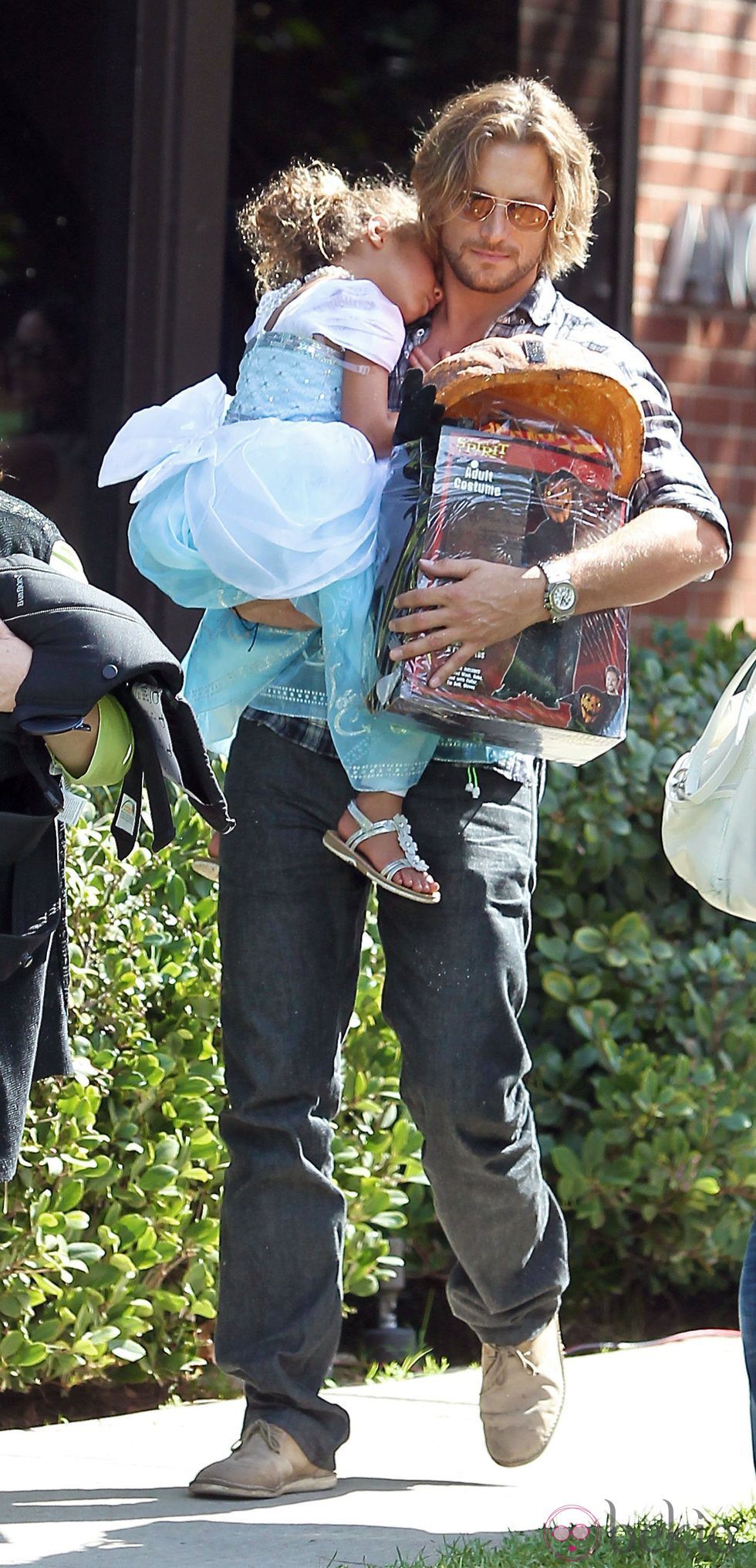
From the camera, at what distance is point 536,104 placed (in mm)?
3312

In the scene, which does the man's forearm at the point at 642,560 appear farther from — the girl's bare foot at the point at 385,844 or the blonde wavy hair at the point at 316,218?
the blonde wavy hair at the point at 316,218

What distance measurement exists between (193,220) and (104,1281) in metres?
3.04

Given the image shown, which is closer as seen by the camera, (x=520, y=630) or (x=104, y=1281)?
(x=520, y=630)

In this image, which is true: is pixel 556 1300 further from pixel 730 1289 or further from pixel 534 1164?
pixel 730 1289

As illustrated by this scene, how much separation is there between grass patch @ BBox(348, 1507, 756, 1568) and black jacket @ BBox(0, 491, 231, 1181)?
874 mm

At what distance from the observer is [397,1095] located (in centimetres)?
446

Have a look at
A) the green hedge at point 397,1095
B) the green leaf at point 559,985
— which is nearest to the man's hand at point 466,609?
the green hedge at point 397,1095

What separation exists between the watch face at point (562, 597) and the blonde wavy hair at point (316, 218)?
687 millimetres

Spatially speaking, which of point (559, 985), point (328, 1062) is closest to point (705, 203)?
point (559, 985)

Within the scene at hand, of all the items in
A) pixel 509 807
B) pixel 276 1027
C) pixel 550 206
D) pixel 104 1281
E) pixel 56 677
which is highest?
pixel 550 206

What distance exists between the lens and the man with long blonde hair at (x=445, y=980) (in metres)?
3.26

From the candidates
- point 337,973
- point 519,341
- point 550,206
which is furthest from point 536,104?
point 337,973

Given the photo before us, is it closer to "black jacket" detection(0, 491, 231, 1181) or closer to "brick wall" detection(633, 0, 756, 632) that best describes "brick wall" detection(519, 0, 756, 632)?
"brick wall" detection(633, 0, 756, 632)

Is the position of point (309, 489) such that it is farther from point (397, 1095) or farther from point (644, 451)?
point (397, 1095)
